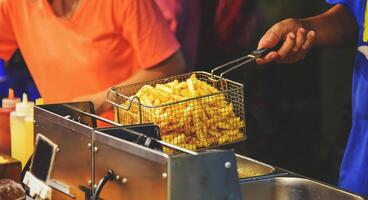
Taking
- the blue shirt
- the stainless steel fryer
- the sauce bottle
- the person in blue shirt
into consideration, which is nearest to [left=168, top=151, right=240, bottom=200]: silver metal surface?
the stainless steel fryer

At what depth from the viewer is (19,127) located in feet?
10.6

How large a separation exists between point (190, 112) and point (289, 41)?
0.55 m

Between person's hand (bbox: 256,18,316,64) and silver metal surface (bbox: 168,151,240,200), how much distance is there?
0.92 m

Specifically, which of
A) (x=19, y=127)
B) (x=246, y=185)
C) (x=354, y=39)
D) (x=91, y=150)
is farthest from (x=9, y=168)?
(x=354, y=39)

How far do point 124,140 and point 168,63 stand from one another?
1541 mm

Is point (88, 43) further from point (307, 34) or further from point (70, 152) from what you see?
point (70, 152)

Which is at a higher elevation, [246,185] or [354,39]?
[354,39]

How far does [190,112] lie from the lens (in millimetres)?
2229

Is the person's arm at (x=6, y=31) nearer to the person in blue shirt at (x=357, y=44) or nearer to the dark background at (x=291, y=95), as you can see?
the dark background at (x=291, y=95)

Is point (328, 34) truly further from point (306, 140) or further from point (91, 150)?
point (91, 150)

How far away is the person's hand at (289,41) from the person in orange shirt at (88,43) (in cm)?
79

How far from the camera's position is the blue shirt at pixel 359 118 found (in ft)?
8.84

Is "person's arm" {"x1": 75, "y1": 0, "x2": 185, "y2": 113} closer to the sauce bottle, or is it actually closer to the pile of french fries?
the sauce bottle

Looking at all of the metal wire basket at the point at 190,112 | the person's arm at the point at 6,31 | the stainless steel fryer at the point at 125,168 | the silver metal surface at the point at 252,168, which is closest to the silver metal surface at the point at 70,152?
the stainless steel fryer at the point at 125,168
